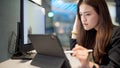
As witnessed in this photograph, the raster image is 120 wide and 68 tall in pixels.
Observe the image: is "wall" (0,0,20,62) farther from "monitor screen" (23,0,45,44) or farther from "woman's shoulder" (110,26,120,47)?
"woman's shoulder" (110,26,120,47)

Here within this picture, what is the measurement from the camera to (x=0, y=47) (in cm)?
142

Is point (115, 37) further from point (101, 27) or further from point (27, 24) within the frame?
point (27, 24)

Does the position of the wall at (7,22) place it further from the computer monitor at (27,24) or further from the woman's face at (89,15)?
the woman's face at (89,15)

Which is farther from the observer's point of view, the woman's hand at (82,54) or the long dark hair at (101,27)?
the long dark hair at (101,27)

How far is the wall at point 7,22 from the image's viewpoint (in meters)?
1.44

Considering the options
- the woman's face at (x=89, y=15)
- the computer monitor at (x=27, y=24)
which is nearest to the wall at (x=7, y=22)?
the computer monitor at (x=27, y=24)

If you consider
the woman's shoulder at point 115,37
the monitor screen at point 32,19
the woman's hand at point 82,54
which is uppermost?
the monitor screen at point 32,19

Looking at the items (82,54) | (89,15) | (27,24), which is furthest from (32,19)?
(82,54)

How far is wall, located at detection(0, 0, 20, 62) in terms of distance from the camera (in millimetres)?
1436

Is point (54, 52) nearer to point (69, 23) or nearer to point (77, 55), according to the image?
point (77, 55)

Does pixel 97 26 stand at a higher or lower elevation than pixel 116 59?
higher

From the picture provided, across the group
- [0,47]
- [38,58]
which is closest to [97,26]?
[38,58]

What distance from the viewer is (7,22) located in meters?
1.52

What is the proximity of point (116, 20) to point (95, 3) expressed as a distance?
7.63 feet
